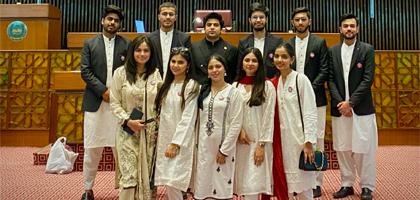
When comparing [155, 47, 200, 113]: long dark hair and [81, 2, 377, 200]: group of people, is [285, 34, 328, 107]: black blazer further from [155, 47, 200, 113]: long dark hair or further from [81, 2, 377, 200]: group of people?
[155, 47, 200, 113]: long dark hair

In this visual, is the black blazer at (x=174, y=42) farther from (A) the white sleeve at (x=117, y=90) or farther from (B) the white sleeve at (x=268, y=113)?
(B) the white sleeve at (x=268, y=113)

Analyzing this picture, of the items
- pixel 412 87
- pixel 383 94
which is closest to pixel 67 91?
pixel 383 94

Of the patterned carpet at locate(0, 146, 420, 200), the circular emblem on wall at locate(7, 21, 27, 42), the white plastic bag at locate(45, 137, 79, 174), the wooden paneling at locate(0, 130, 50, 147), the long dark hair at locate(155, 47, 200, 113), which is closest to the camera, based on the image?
the long dark hair at locate(155, 47, 200, 113)

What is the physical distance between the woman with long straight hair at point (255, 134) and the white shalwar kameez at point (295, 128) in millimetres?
110

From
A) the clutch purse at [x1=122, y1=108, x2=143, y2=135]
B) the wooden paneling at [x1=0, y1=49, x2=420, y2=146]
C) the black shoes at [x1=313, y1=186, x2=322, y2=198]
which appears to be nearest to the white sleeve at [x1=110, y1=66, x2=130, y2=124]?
the clutch purse at [x1=122, y1=108, x2=143, y2=135]

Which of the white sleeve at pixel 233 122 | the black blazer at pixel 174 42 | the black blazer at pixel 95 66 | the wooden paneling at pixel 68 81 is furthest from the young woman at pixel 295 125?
the wooden paneling at pixel 68 81

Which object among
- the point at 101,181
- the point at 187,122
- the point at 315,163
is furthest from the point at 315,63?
the point at 101,181

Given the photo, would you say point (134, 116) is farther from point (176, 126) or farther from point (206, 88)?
point (206, 88)

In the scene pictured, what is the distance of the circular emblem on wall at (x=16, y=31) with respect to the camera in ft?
20.6

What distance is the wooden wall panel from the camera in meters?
8.02

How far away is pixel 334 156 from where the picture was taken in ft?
13.5

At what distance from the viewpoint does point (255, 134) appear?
236 cm

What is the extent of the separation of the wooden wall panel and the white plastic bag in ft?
15.1

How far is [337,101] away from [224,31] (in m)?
2.57
